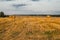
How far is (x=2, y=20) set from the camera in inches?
97.8

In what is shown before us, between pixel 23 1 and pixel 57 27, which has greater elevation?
pixel 23 1

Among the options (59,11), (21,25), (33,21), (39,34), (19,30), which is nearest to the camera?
(39,34)

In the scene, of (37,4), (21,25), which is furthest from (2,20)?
(37,4)

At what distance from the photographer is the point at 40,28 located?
2.16m

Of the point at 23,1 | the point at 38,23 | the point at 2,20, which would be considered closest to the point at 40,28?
the point at 38,23

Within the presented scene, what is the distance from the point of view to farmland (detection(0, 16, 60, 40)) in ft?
6.13

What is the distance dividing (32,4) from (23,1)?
19cm

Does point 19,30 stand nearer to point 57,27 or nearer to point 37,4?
point 57,27

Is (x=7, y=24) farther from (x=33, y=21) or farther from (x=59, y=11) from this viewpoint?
(x=59, y=11)

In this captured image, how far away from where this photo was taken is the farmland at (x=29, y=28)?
187cm

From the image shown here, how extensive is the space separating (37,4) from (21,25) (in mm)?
763

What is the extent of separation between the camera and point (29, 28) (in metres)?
2.18

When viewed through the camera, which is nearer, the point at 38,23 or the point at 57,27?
the point at 57,27

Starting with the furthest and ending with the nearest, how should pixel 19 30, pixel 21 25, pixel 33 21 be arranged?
pixel 33 21
pixel 21 25
pixel 19 30
